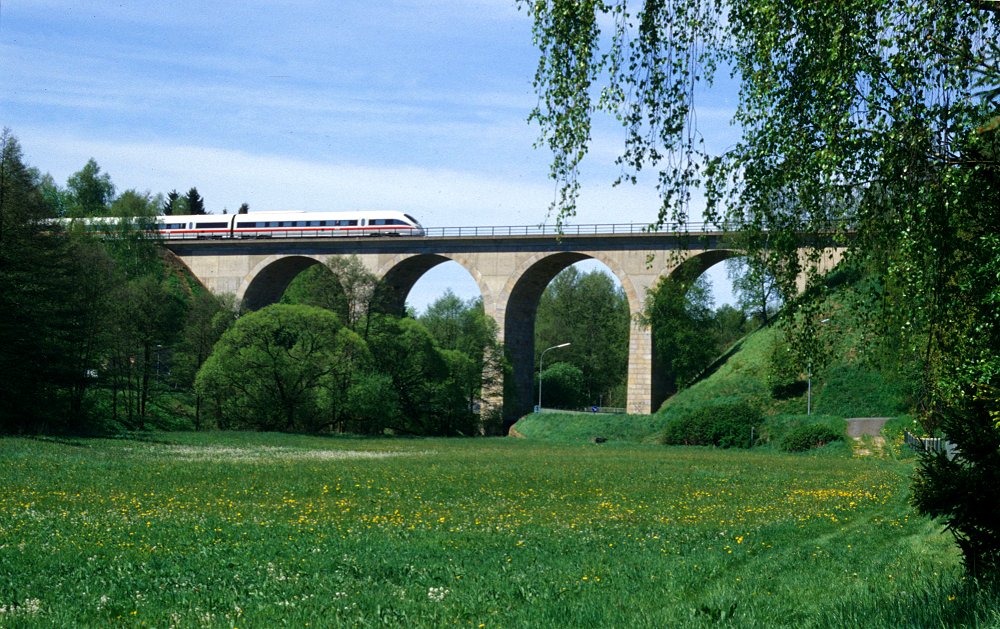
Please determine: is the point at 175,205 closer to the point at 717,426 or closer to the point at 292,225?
the point at 292,225

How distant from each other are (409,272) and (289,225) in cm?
1371

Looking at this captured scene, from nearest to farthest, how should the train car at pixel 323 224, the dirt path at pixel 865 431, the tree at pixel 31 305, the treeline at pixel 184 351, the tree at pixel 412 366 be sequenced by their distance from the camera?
the tree at pixel 31 305 < the treeline at pixel 184 351 < the dirt path at pixel 865 431 < the tree at pixel 412 366 < the train car at pixel 323 224

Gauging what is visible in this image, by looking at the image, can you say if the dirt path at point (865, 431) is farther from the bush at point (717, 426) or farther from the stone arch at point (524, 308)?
the stone arch at point (524, 308)

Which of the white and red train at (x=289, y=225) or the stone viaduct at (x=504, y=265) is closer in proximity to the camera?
Result: the stone viaduct at (x=504, y=265)

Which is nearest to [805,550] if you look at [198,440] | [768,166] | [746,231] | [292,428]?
[746,231]

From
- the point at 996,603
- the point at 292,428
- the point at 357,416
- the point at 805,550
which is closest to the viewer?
the point at 996,603

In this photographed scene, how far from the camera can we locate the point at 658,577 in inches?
392

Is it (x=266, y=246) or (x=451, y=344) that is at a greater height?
(x=266, y=246)

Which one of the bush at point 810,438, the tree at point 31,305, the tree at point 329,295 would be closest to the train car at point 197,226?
the tree at point 329,295

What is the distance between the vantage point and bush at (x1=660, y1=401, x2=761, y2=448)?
52.7 metres

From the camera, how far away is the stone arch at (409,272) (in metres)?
75.4

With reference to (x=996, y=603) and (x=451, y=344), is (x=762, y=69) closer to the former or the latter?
(x=996, y=603)

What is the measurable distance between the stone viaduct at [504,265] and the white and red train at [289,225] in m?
2.72

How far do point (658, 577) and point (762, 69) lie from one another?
16.8 feet
